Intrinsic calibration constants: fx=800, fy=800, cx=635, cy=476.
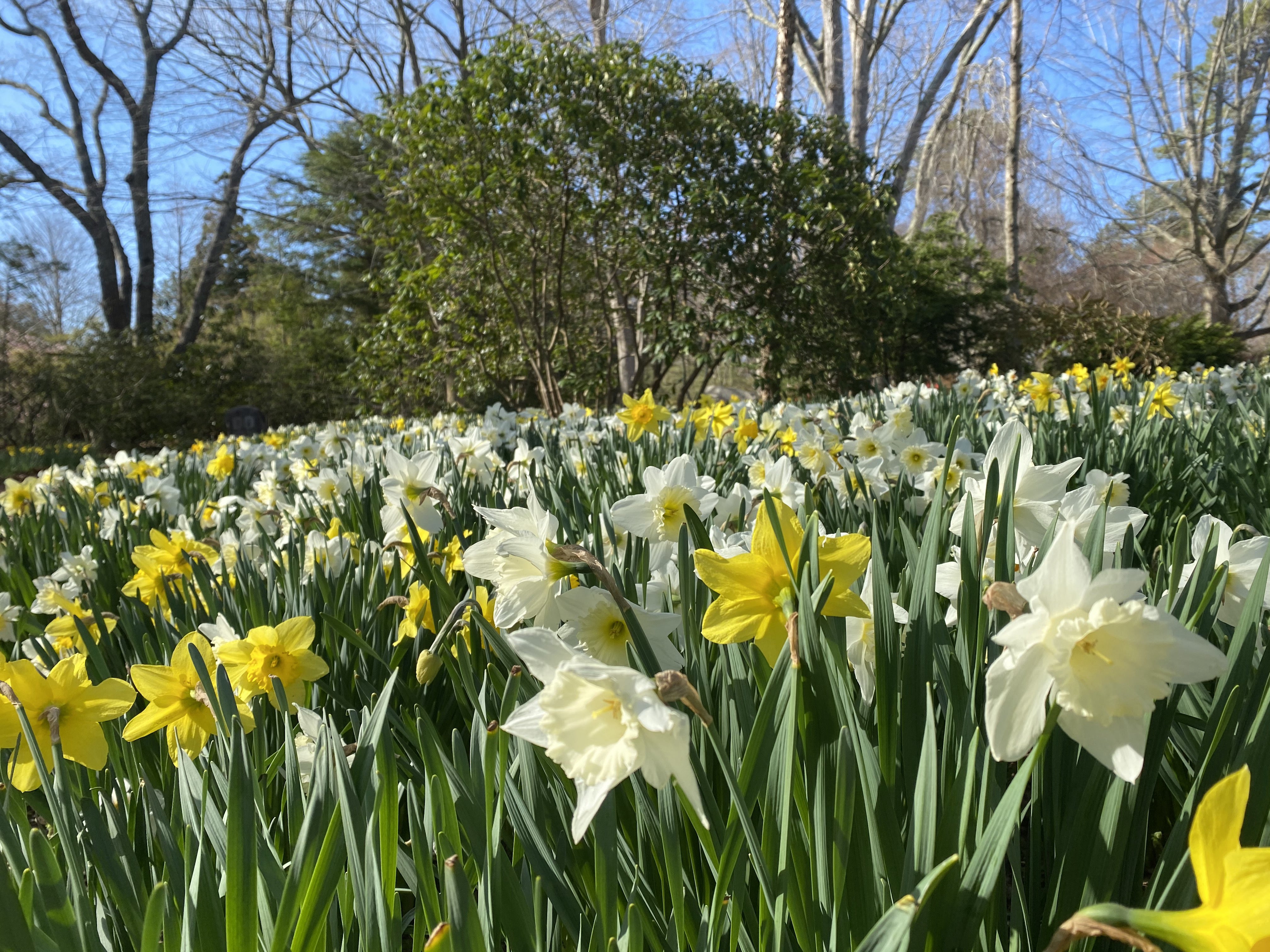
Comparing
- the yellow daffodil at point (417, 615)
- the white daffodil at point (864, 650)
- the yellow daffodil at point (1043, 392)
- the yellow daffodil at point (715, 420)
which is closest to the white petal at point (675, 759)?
the white daffodil at point (864, 650)

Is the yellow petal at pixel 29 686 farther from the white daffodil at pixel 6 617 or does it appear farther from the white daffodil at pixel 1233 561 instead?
the white daffodil at pixel 1233 561

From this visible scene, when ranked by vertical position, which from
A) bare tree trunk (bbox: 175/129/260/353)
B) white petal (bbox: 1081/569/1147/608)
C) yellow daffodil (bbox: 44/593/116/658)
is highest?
bare tree trunk (bbox: 175/129/260/353)

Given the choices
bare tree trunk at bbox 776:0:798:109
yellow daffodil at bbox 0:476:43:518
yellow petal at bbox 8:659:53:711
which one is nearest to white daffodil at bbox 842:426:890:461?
yellow petal at bbox 8:659:53:711

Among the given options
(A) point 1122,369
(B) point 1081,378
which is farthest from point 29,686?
(A) point 1122,369

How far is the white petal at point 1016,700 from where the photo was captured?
559 mm

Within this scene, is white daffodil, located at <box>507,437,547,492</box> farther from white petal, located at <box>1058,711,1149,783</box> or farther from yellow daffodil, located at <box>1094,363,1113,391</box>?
yellow daffodil, located at <box>1094,363,1113,391</box>

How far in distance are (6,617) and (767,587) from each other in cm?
188

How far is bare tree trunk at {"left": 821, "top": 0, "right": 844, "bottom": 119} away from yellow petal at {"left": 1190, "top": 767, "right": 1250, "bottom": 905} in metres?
13.2

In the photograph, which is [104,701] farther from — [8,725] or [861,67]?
[861,67]

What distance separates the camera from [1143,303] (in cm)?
2922

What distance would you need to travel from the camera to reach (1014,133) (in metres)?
17.0

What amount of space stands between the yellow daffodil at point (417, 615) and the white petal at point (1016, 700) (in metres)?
1.01

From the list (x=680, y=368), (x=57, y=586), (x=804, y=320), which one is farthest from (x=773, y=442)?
(x=680, y=368)

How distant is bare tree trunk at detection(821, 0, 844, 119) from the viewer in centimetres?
1230
